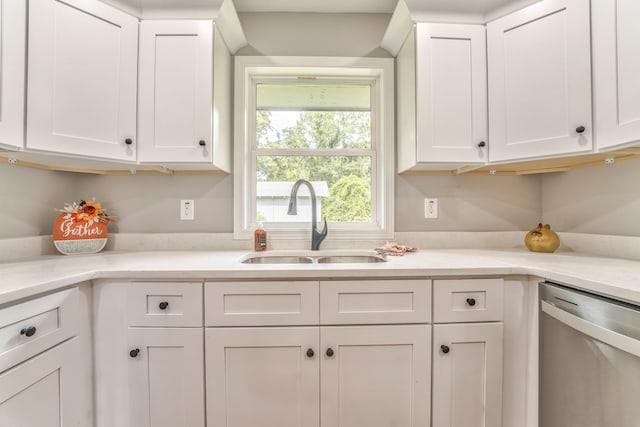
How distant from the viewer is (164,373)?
1.10 m

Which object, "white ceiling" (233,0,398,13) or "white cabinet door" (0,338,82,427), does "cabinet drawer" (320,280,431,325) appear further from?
"white ceiling" (233,0,398,13)

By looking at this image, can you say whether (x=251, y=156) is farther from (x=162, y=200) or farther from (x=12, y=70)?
(x=12, y=70)

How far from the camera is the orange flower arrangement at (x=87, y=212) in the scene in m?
1.51

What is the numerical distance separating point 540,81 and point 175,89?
1.83 meters

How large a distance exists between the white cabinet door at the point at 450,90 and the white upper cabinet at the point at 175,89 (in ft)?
3.69

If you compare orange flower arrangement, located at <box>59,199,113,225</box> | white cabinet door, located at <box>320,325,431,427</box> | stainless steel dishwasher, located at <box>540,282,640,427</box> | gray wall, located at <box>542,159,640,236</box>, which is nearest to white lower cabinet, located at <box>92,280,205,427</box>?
white cabinet door, located at <box>320,325,431,427</box>

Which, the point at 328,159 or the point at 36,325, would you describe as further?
the point at 328,159

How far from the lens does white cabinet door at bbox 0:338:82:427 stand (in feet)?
2.64

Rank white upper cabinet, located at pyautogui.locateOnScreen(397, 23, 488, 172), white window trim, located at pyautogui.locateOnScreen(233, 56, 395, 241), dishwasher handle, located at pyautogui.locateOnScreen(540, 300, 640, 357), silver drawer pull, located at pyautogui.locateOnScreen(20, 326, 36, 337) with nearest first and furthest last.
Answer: dishwasher handle, located at pyautogui.locateOnScreen(540, 300, 640, 357) < silver drawer pull, located at pyautogui.locateOnScreen(20, 326, 36, 337) < white upper cabinet, located at pyautogui.locateOnScreen(397, 23, 488, 172) < white window trim, located at pyautogui.locateOnScreen(233, 56, 395, 241)

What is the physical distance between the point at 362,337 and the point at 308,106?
4.93 feet

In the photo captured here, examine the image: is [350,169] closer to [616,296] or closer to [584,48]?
[584,48]

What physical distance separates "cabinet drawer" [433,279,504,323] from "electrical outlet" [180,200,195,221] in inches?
57.3

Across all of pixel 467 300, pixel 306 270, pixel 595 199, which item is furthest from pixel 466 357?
pixel 595 199

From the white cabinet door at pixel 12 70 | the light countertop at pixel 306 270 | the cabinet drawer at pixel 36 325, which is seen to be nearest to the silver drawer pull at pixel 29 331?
the cabinet drawer at pixel 36 325
